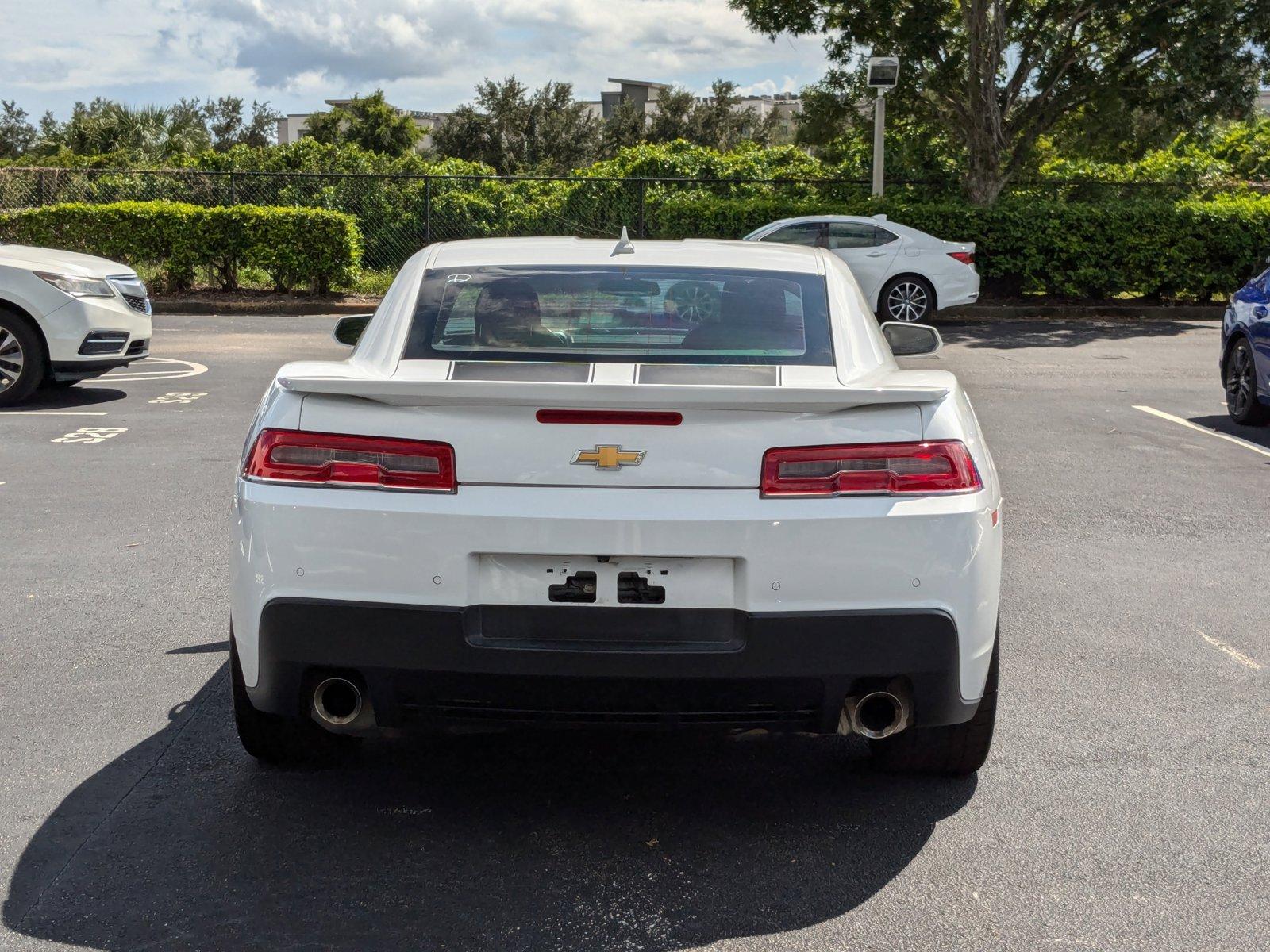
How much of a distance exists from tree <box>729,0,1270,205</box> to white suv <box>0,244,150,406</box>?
15.2 metres

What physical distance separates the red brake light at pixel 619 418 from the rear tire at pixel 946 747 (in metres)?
1.13

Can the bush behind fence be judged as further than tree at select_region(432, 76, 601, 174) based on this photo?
No

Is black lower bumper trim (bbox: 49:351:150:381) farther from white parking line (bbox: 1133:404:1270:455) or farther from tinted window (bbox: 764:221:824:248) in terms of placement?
tinted window (bbox: 764:221:824:248)

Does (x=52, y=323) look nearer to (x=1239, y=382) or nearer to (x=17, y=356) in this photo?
(x=17, y=356)

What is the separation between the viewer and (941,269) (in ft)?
62.3

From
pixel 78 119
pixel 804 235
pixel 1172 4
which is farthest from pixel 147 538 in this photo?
pixel 78 119

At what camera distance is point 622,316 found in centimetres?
405

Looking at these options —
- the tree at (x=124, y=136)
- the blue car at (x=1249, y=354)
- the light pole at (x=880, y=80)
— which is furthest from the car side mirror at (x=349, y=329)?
the tree at (x=124, y=136)

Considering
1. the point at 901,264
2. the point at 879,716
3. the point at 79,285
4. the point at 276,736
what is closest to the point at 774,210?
the point at 901,264

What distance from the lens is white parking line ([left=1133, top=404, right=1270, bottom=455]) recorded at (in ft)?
32.9

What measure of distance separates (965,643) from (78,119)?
52.5m

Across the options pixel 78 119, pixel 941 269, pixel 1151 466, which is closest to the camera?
pixel 1151 466

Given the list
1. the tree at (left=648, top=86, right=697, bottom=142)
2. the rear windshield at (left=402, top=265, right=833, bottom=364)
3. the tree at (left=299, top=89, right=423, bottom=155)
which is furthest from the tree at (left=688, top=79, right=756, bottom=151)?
the rear windshield at (left=402, top=265, right=833, bottom=364)

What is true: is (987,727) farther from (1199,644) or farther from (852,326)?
(1199,644)
